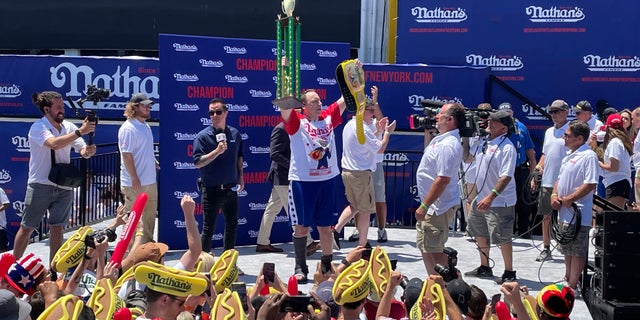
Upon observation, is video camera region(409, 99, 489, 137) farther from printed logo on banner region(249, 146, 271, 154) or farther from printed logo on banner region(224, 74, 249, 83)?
printed logo on banner region(224, 74, 249, 83)

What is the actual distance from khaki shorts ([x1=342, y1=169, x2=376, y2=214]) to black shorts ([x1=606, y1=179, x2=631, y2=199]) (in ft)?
8.43

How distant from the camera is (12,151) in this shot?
13883mm

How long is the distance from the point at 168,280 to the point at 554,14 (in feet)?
33.8

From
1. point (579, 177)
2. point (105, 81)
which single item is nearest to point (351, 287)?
point (579, 177)

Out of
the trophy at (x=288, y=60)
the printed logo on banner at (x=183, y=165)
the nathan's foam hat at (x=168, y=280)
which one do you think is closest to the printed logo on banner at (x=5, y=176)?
the printed logo on banner at (x=183, y=165)

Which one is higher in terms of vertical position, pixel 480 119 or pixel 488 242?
pixel 480 119

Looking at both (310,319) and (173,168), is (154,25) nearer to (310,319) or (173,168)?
(173,168)

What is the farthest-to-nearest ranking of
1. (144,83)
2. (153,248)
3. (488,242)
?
(144,83) → (488,242) → (153,248)

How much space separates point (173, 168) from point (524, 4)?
5879 millimetres

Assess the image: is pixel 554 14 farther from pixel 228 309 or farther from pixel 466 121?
pixel 228 309

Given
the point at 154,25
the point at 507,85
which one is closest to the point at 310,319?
the point at 507,85

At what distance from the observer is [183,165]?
34.3ft

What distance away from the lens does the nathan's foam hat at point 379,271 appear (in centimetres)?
541

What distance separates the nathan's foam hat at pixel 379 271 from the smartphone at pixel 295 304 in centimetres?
84
